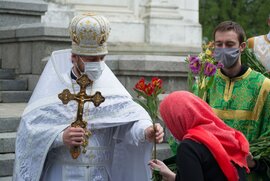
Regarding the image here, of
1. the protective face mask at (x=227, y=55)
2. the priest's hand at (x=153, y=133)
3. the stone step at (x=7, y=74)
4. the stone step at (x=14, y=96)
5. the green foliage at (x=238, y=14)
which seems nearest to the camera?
the priest's hand at (x=153, y=133)

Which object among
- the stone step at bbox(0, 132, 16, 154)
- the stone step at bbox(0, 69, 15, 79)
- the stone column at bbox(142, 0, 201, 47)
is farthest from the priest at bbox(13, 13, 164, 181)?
the stone column at bbox(142, 0, 201, 47)

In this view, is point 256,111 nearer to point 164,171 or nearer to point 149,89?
point 149,89

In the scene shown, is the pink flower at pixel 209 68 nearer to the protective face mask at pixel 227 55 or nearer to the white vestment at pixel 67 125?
the protective face mask at pixel 227 55

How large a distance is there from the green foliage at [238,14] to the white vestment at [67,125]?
21994 mm

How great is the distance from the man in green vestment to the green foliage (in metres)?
21.6

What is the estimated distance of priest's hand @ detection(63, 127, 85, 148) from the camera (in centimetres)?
479

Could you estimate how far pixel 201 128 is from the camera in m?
4.07

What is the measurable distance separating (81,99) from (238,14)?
23.1m

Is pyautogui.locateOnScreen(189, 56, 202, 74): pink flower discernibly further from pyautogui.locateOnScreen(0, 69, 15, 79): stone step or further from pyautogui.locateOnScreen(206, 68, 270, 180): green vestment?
pyautogui.locateOnScreen(0, 69, 15, 79): stone step

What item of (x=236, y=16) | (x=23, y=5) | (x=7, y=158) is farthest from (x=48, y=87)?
(x=236, y=16)

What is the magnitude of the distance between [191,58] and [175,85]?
417 centimetres

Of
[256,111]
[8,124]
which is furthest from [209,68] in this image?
[8,124]

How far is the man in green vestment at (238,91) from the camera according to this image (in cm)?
539

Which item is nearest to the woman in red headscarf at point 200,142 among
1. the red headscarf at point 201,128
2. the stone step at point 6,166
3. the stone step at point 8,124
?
the red headscarf at point 201,128
